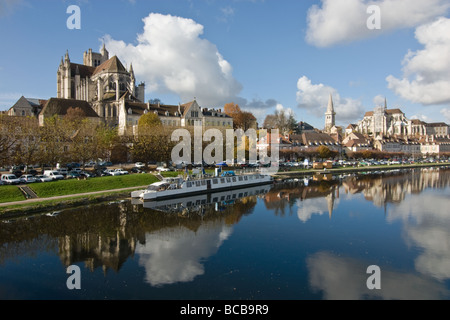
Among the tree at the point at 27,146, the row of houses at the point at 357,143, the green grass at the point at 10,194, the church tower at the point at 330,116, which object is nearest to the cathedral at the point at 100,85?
the tree at the point at 27,146

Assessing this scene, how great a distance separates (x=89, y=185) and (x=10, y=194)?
8092 millimetres

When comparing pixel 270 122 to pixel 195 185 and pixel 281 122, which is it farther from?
pixel 195 185

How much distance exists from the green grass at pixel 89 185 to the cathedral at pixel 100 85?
42.4m

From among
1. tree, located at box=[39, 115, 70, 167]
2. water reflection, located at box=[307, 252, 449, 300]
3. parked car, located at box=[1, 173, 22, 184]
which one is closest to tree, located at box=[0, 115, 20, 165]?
parked car, located at box=[1, 173, 22, 184]

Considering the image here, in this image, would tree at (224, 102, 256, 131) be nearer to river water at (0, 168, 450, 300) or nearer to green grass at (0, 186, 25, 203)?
river water at (0, 168, 450, 300)

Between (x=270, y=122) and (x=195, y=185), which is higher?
(x=270, y=122)

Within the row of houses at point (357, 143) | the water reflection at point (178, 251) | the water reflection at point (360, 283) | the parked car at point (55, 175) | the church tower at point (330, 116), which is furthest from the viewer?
the church tower at point (330, 116)

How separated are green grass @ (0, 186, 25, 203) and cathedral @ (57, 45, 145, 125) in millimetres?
50872

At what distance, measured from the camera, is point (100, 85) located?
85.8m

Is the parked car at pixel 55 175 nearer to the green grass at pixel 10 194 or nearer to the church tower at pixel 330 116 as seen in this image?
the green grass at pixel 10 194

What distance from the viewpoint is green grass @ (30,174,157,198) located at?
3312 centimetres

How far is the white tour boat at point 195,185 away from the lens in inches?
1381

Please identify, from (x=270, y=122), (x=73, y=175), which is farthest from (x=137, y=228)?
(x=270, y=122)
